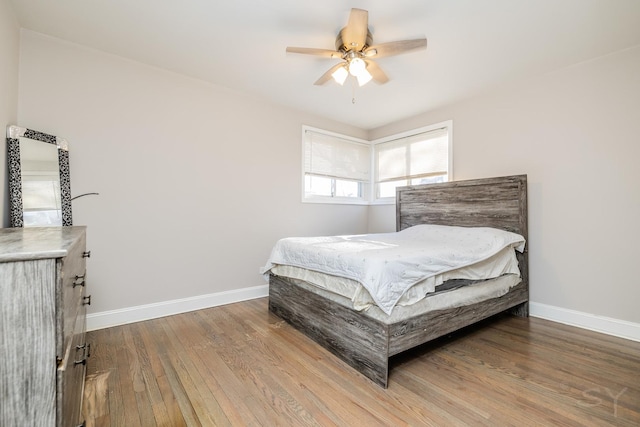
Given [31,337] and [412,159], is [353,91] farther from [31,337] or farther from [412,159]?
[31,337]

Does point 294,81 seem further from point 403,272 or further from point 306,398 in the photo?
point 306,398

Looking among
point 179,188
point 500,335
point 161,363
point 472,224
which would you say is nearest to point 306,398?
point 161,363

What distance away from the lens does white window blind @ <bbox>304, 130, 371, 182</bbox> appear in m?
3.93

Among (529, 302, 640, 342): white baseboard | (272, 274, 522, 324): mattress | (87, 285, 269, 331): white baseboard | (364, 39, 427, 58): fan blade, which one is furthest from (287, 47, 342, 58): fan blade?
(529, 302, 640, 342): white baseboard

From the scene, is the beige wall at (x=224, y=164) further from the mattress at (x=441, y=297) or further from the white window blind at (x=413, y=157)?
the mattress at (x=441, y=297)

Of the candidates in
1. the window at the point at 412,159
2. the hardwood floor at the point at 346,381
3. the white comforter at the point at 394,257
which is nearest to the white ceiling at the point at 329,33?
the window at the point at 412,159

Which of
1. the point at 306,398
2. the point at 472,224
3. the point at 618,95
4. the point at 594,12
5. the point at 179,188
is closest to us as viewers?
the point at 306,398

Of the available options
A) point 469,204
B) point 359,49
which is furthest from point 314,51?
point 469,204

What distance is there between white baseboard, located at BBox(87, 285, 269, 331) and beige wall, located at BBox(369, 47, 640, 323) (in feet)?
10.2

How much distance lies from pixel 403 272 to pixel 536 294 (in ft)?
6.66

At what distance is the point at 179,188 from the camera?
2.88 m

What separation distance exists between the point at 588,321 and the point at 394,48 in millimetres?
2898

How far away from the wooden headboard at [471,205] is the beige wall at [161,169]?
160 centimetres

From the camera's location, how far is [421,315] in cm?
185
